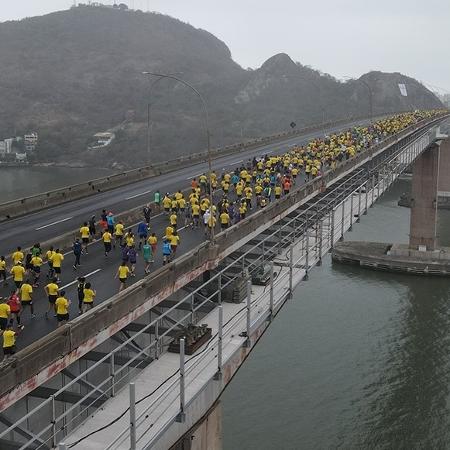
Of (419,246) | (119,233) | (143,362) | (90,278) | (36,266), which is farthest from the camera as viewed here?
(419,246)

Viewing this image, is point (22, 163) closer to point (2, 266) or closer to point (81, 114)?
point (81, 114)

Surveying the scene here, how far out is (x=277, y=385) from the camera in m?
35.1

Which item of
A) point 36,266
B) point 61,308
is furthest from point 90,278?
point 61,308

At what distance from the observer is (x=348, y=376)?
36.9m

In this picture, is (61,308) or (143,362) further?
(143,362)

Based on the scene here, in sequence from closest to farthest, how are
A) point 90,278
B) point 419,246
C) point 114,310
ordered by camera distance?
point 114,310
point 90,278
point 419,246

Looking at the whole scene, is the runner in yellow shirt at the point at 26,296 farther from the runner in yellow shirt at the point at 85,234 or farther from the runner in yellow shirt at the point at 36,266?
the runner in yellow shirt at the point at 85,234

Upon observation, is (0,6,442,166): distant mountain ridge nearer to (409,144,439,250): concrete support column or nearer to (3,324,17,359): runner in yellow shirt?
(409,144,439,250): concrete support column

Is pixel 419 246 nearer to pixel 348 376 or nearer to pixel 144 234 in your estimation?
pixel 348 376

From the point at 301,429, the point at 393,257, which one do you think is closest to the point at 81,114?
the point at 393,257

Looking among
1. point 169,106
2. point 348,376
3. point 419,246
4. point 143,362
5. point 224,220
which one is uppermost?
point 169,106

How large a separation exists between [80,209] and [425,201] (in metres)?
41.6

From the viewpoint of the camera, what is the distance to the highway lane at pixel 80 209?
29133 millimetres

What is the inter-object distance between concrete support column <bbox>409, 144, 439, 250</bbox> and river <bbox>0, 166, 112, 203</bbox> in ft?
173
